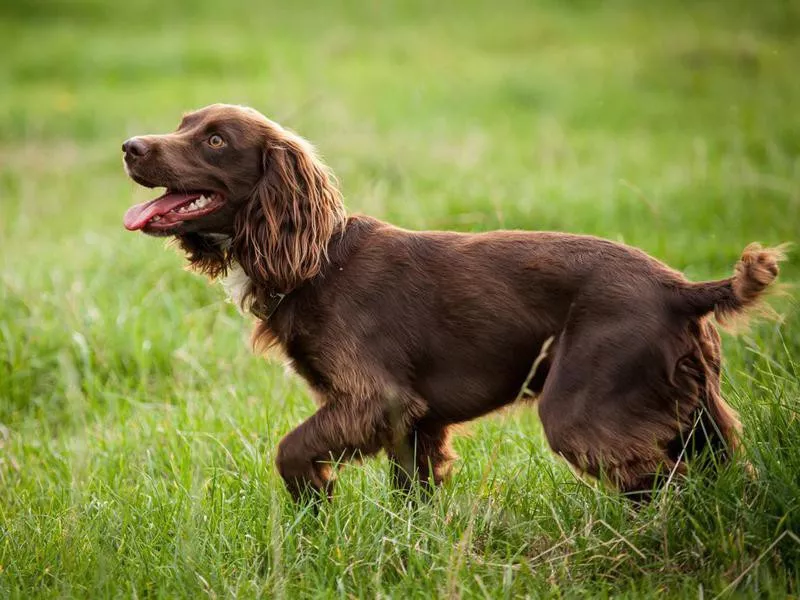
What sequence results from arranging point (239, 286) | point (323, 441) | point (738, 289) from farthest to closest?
1. point (239, 286)
2. point (323, 441)
3. point (738, 289)

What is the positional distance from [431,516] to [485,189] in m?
4.73

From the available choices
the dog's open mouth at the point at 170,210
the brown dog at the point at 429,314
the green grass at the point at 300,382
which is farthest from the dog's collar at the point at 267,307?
the green grass at the point at 300,382

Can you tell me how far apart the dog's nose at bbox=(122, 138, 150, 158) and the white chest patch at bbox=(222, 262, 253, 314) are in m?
0.54

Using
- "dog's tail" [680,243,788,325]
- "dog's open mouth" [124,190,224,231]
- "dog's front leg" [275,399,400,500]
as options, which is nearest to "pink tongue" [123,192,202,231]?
"dog's open mouth" [124,190,224,231]

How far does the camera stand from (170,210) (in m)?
3.47

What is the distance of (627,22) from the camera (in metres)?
19.3

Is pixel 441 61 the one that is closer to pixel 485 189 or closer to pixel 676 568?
pixel 485 189

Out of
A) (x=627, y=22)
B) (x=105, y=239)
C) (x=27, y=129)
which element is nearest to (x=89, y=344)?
(x=105, y=239)

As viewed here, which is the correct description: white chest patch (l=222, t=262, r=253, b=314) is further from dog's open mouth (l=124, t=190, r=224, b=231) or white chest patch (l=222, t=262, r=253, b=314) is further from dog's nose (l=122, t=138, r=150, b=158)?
dog's nose (l=122, t=138, r=150, b=158)

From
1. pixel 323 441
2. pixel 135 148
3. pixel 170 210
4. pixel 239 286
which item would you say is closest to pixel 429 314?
pixel 323 441

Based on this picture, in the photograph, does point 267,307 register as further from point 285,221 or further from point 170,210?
point 170,210

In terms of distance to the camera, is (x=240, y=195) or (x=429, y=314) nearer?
(x=429, y=314)

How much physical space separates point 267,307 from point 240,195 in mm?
434

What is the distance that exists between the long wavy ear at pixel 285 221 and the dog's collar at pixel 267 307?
0.03 metres
